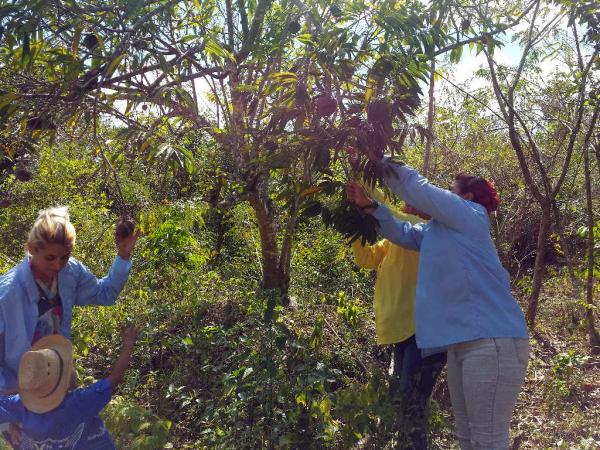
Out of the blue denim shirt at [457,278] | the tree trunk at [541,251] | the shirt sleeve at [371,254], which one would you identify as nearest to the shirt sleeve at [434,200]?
the blue denim shirt at [457,278]

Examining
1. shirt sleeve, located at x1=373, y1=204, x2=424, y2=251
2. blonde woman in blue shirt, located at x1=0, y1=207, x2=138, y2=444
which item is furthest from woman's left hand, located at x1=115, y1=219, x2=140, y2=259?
shirt sleeve, located at x1=373, y1=204, x2=424, y2=251

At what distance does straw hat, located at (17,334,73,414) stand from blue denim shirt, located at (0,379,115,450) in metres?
0.06

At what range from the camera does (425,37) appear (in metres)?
3.47

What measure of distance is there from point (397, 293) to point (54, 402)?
71.1 inches

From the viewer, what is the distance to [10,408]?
8.09 feet

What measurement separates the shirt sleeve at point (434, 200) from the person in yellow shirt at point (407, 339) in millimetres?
545

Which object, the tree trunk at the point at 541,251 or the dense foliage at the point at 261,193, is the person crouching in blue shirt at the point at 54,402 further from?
the tree trunk at the point at 541,251

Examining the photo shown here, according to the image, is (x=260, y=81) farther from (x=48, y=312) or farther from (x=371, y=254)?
(x=48, y=312)

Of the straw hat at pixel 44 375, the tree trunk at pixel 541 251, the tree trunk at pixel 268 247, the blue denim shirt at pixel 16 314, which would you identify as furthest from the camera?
the tree trunk at pixel 541 251

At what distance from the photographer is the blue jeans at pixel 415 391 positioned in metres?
3.36

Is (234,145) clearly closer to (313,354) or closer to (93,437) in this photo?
(313,354)

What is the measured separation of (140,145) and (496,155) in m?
5.96

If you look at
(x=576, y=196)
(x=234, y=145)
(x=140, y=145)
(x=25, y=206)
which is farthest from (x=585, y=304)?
(x=25, y=206)

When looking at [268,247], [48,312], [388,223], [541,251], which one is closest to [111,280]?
[48,312]
